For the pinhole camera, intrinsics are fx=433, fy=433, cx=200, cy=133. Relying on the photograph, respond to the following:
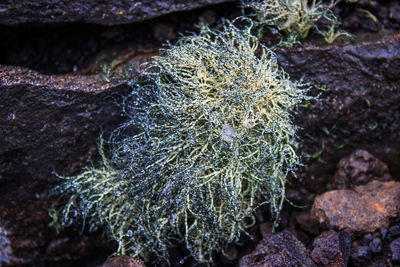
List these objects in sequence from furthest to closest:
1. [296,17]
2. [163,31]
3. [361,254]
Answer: [163,31] → [296,17] → [361,254]

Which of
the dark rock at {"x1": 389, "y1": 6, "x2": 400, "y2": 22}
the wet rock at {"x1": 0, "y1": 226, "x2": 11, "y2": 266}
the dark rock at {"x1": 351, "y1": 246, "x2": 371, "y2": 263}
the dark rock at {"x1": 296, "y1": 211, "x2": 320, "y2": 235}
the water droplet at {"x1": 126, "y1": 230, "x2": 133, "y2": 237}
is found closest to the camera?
the dark rock at {"x1": 351, "y1": 246, "x2": 371, "y2": 263}

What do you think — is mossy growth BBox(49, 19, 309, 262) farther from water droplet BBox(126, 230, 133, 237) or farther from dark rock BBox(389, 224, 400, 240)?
dark rock BBox(389, 224, 400, 240)

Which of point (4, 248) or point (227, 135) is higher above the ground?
point (227, 135)

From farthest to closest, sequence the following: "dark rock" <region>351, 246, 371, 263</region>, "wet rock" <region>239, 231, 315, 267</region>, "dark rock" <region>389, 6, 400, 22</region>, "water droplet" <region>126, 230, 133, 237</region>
A: "dark rock" <region>389, 6, 400, 22</region>
"water droplet" <region>126, 230, 133, 237</region>
"dark rock" <region>351, 246, 371, 263</region>
"wet rock" <region>239, 231, 315, 267</region>

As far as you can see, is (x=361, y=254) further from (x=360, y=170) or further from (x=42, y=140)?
(x=42, y=140)

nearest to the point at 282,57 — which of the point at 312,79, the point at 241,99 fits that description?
the point at 312,79

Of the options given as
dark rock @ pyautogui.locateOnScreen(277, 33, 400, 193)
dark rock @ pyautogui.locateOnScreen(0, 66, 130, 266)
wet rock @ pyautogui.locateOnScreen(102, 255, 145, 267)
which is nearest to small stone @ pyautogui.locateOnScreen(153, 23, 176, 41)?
dark rock @ pyautogui.locateOnScreen(0, 66, 130, 266)

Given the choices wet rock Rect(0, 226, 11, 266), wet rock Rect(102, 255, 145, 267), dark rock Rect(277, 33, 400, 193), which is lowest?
wet rock Rect(0, 226, 11, 266)

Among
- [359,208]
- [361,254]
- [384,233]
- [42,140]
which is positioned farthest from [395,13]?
[42,140]
